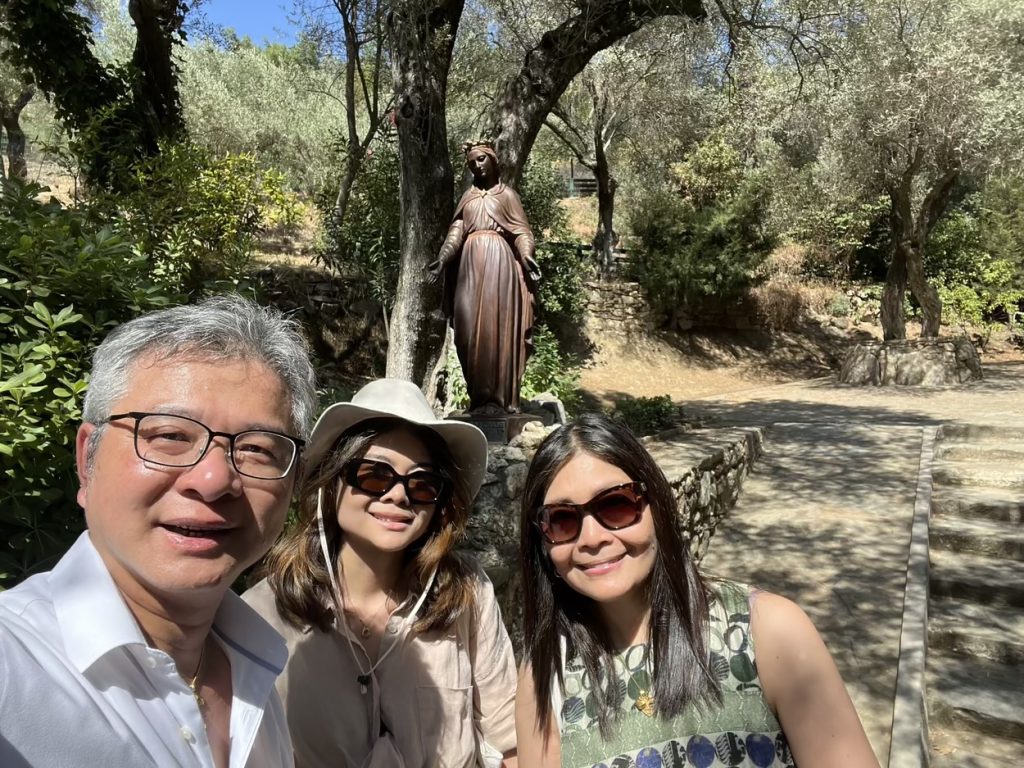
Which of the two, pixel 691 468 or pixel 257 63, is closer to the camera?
pixel 691 468

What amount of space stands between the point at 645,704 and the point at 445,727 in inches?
20.3

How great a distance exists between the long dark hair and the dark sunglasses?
1.4 inches

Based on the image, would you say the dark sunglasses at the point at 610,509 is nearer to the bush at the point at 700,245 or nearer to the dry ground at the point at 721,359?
the dry ground at the point at 721,359

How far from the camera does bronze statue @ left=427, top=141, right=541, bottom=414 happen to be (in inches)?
181

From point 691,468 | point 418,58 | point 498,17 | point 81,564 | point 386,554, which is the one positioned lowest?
point 691,468

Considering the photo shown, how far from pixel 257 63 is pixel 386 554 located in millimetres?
23059

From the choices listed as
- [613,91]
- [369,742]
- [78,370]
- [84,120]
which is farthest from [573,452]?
[613,91]

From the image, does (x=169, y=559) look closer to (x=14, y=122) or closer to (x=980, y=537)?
(x=980, y=537)

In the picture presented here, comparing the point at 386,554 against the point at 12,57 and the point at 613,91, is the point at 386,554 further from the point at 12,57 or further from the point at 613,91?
the point at 613,91

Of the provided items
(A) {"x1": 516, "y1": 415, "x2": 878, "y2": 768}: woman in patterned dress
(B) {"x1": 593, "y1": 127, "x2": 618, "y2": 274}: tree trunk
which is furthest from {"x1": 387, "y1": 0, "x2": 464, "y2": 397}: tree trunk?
(B) {"x1": 593, "y1": 127, "x2": 618, "y2": 274}: tree trunk

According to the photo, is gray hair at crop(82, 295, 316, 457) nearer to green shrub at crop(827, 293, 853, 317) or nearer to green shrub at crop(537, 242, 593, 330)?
green shrub at crop(537, 242, 593, 330)

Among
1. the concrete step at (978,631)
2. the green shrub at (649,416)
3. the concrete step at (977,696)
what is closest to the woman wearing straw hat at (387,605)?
the concrete step at (977,696)

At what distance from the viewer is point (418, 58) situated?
23.1 ft

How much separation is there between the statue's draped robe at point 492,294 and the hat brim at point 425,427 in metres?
2.83
